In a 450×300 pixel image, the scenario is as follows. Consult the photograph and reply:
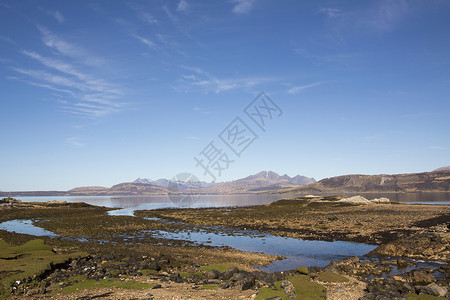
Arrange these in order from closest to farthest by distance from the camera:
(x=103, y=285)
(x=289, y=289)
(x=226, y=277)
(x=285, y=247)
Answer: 1. (x=289, y=289)
2. (x=103, y=285)
3. (x=226, y=277)
4. (x=285, y=247)

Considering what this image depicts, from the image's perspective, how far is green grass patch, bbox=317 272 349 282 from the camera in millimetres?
16417

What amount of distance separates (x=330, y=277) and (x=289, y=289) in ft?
14.6

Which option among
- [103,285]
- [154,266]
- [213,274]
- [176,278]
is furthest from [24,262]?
[213,274]

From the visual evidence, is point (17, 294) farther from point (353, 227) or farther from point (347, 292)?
point (353, 227)

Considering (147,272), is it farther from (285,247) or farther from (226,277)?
(285,247)

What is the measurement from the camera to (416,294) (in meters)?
14.3

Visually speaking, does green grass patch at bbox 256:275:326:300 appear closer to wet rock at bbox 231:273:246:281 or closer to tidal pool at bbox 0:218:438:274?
wet rock at bbox 231:273:246:281

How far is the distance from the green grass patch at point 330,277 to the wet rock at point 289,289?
3285mm

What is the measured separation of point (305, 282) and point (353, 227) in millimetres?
Answer: 28837

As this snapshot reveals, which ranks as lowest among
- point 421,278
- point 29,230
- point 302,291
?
point 29,230

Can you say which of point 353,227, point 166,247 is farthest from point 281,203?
point 166,247

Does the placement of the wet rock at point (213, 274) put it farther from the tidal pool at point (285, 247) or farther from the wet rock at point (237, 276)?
the tidal pool at point (285, 247)

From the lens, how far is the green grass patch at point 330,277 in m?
16.4

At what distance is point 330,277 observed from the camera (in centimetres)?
1694
